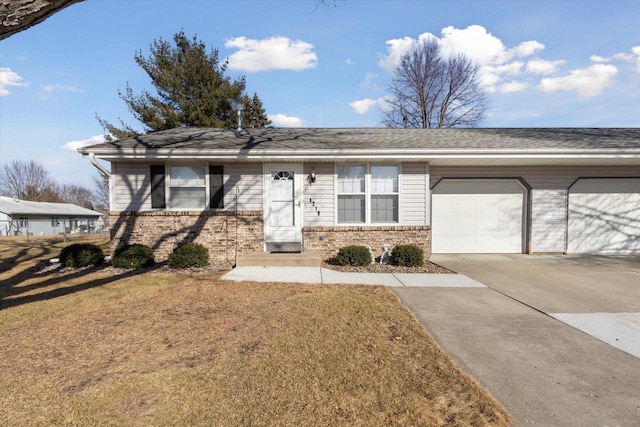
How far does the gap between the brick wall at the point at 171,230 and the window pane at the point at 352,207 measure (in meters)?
3.01

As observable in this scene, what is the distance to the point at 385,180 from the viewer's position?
851 cm

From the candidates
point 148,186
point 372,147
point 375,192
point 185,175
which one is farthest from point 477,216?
point 148,186

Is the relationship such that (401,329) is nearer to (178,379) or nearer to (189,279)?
(178,379)

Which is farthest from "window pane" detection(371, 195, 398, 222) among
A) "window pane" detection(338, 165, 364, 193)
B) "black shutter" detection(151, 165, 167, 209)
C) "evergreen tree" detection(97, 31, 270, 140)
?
"evergreen tree" detection(97, 31, 270, 140)

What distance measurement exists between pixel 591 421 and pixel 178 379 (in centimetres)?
314

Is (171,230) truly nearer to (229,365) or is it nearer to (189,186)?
(189,186)

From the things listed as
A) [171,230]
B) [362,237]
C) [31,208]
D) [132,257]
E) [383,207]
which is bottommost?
[132,257]

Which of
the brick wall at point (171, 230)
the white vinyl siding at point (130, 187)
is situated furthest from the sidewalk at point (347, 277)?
the white vinyl siding at point (130, 187)

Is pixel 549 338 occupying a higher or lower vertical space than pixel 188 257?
lower

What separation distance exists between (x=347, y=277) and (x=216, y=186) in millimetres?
4363

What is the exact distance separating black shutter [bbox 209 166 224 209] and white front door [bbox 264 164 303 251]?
1179 millimetres

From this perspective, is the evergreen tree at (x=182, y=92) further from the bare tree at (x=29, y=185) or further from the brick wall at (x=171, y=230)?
the bare tree at (x=29, y=185)

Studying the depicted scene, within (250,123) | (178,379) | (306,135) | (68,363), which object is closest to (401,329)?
(178,379)

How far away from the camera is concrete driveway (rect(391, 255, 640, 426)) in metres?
2.42
